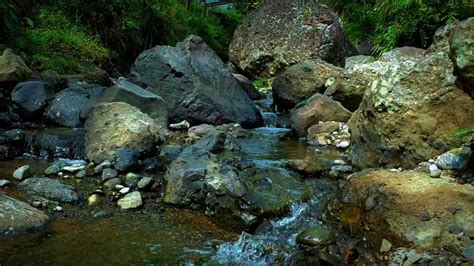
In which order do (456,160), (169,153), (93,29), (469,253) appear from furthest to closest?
(93,29)
(169,153)
(456,160)
(469,253)

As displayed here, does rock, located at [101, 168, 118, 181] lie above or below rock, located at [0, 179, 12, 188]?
below

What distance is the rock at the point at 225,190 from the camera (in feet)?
16.2

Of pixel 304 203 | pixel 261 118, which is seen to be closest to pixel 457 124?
pixel 304 203

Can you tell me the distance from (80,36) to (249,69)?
17.2ft

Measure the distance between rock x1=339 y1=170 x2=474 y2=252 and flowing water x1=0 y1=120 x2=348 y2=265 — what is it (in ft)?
2.14

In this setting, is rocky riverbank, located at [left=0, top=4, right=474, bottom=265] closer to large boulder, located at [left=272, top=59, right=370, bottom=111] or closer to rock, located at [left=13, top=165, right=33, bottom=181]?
rock, located at [left=13, top=165, right=33, bottom=181]

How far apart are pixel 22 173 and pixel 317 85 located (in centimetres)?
688

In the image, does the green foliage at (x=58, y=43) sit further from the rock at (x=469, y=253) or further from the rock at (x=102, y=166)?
the rock at (x=469, y=253)

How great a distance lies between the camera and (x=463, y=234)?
364cm

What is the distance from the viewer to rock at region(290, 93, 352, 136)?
8.82 metres

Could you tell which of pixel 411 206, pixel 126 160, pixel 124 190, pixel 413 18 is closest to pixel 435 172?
pixel 411 206

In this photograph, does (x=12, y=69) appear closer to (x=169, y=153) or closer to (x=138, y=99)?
(x=138, y=99)

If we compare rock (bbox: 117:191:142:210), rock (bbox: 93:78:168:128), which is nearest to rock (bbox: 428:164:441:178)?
rock (bbox: 117:191:142:210)

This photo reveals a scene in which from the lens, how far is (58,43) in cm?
1166
